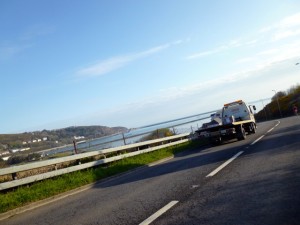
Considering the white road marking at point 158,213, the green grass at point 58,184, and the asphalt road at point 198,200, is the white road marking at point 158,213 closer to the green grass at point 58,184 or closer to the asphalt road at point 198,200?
the asphalt road at point 198,200

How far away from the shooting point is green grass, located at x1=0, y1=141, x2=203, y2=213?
9.84 meters

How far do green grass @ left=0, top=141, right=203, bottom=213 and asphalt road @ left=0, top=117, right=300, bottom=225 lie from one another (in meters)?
0.76

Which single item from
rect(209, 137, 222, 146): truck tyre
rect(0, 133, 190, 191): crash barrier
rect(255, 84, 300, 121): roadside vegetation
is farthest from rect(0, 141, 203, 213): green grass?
rect(255, 84, 300, 121): roadside vegetation

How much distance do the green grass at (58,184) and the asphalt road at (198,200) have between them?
29.8 inches

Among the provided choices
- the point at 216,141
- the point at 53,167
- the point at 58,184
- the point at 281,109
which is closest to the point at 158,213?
the point at 58,184

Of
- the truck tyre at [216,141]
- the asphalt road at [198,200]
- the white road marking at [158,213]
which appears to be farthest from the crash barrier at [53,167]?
the white road marking at [158,213]

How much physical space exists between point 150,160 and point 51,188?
21.7 ft

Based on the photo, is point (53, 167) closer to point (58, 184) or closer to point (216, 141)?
point (58, 184)

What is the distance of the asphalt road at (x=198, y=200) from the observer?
5840mm

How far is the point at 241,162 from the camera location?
11.5 metres

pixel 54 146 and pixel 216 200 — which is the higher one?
pixel 54 146

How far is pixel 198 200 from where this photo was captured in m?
7.11

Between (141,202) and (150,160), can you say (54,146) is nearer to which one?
(150,160)

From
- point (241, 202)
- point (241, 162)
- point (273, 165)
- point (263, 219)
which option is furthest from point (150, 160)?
point (263, 219)
